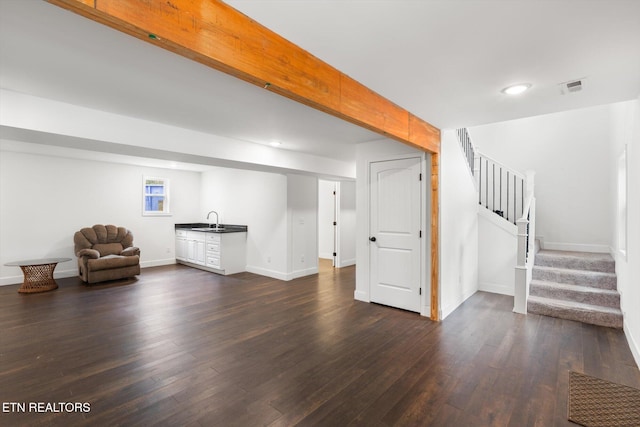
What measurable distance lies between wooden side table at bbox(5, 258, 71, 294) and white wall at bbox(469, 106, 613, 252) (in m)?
8.90

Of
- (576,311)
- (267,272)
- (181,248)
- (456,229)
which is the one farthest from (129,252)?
(576,311)

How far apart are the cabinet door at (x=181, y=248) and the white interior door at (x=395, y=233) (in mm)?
5120

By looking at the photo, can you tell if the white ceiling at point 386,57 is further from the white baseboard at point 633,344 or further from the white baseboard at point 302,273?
the white baseboard at point 302,273

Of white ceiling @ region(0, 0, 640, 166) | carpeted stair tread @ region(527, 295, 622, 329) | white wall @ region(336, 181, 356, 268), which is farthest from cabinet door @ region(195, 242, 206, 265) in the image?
carpeted stair tread @ region(527, 295, 622, 329)

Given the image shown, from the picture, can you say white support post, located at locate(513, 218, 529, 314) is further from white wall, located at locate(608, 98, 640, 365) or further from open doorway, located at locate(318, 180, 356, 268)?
open doorway, located at locate(318, 180, 356, 268)

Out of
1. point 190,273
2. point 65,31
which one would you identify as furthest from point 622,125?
point 190,273

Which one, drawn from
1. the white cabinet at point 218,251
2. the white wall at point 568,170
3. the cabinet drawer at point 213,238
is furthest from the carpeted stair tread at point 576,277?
the cabinet drawer at point 213,238

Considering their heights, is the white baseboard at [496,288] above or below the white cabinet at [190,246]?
below

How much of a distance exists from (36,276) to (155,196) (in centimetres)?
299

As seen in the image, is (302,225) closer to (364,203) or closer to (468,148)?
(364,203)

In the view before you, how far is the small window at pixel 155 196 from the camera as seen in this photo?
7.33 m

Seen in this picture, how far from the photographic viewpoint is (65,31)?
177cm

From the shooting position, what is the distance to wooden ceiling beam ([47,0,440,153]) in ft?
3.81

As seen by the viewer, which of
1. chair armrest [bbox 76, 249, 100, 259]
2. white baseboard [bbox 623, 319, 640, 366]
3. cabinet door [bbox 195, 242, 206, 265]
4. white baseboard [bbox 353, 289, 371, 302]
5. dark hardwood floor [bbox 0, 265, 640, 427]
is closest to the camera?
dark hardwood floor [bbox 0, 265, 640, 427]
